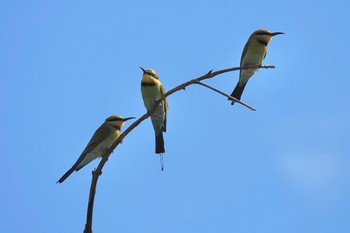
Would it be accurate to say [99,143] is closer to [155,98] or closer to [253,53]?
[155,98]

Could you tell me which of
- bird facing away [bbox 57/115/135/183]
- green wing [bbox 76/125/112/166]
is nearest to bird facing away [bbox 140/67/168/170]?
bird facing away [bbox 57/115/135/183]

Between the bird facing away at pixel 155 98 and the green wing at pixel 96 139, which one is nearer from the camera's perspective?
the green wing at pixel 96 139

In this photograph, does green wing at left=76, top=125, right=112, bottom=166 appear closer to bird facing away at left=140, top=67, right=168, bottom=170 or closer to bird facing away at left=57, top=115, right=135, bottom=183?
bird facing away at left=57, top=115, right=135, bottom=183

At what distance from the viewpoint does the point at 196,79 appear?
9.62 ft

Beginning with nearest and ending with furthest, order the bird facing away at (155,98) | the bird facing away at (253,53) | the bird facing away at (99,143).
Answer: the bird facing away at (99,143) < the bird facing away at (155,98) < the bird facing away at (253,53)

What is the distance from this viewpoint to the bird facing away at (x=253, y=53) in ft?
17.1

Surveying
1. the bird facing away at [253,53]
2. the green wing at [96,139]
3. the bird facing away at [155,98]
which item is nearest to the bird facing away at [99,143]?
the green wing at [96,139]

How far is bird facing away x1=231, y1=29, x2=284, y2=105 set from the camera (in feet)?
17.1

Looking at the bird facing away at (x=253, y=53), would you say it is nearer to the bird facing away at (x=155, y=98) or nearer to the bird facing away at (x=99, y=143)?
the bird facing away at (x=155, y=98)

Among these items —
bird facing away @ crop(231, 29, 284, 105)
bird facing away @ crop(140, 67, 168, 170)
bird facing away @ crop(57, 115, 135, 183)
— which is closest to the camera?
bird facing away @ crop(57, 115, 135, 183)

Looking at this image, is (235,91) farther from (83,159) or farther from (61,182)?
(61,182)

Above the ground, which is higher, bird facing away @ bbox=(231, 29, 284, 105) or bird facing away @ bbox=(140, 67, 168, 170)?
bird facing away @ bbox=(231, 29, 284, 105)

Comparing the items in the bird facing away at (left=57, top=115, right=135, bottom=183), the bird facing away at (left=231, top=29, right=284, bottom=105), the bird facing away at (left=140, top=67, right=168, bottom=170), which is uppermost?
the bird facing away at (left=231, top=29, right=284, bottom=105)

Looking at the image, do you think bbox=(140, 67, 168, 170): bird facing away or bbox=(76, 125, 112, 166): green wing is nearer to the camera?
bbox=(76, 125, 112, 166): green wing
